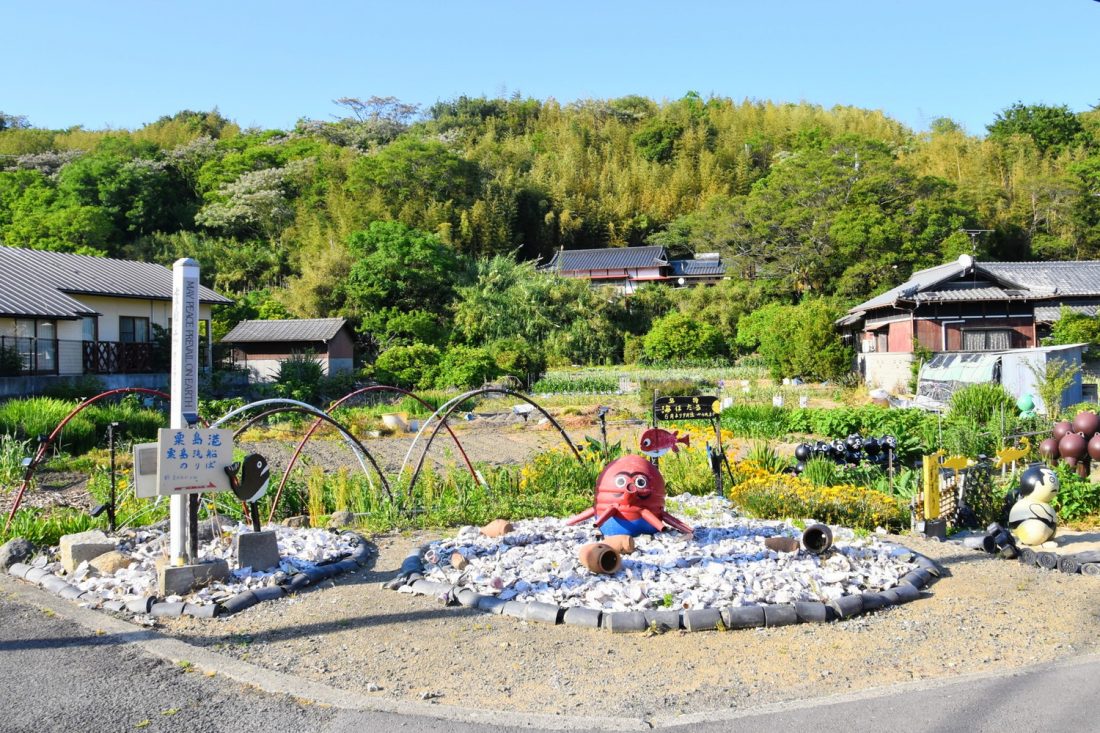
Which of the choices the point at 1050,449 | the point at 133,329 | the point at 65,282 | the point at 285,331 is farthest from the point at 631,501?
the point at 285,331

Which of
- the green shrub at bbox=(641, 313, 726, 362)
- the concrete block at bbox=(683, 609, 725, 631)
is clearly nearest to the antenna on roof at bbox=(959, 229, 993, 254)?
the green shrub at bbox=(641, 313, 726, 362)

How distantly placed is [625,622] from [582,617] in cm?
24

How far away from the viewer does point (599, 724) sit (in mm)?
3453

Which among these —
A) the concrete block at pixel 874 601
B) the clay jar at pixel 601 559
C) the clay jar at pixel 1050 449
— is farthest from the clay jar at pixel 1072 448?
the clay jar at pixel 601 559

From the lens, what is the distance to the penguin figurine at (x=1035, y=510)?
6484 mm

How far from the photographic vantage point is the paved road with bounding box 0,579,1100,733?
11.1 ft

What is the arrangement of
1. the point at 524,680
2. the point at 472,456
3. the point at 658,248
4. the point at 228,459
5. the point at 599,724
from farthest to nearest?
the point at 658,248
the point at 472,456
the point at 228,459
the point at 524,680
the point at 599,724

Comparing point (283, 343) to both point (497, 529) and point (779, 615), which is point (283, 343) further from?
point (779, 615)

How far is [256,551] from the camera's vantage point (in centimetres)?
564

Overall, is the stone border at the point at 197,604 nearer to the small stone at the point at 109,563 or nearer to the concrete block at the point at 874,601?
the small stone at the point at 109,563

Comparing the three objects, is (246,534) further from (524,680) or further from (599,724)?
(599,724)

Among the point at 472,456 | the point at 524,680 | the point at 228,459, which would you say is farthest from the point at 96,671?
the point at 472,456

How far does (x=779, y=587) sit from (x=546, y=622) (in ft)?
4.81

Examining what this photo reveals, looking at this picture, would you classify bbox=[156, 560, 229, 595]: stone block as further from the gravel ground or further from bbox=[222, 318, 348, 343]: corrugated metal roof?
bbox=[222, 318, 348, 343]: corrugated metal roof
